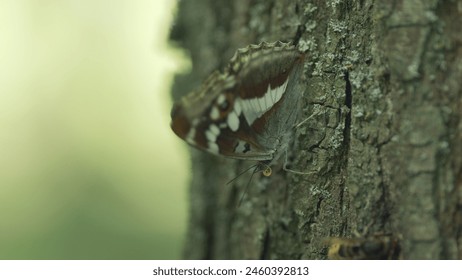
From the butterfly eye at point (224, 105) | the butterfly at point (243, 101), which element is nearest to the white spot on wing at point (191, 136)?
the butterfly at point (243, 101)

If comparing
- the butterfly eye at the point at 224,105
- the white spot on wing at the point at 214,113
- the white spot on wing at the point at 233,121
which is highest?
the butterfly eye at the point at 224,105

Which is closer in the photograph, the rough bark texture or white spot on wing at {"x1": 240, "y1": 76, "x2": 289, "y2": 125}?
the rough bark texture

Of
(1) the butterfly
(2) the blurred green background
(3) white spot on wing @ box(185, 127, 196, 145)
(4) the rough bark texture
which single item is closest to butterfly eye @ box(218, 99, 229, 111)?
(1) the butterfly

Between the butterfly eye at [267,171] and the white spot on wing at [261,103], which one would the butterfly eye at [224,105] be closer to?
the white spot on wing at [261,103]

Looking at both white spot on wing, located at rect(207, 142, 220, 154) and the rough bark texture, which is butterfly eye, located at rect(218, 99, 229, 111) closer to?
white spot on wing, located at rect(207, 142, 220, 154)

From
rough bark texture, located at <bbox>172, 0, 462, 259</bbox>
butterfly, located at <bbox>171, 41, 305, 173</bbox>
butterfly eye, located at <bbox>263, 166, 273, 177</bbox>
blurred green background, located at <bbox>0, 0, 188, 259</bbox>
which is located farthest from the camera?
blurred green background, located at <bbox>0, 0, 188, 259</bbox>

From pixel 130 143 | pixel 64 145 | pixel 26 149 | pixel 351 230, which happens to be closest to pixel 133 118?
pixel 130 143
